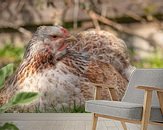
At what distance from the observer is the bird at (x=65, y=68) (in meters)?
4.43

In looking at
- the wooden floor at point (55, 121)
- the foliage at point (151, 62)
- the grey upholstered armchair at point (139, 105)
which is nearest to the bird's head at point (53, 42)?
the wooden floor at point (55, 121)

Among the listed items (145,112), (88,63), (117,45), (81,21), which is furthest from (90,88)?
(145,112)

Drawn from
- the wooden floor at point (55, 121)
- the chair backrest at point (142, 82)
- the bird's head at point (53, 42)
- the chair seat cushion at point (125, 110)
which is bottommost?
the wooden floor at point (55, 121)

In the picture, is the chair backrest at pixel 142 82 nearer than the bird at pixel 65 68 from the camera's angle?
Yes

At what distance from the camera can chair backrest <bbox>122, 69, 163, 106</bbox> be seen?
3434 mm

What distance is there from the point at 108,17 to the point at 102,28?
12 cm

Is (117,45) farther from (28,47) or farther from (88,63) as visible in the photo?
(28,47)

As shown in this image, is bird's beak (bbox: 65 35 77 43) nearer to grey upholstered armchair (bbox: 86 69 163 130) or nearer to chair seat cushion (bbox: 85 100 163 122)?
grey upholstered armchair (bbox: 86 69 163 130)

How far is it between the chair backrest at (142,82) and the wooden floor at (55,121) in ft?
2.28

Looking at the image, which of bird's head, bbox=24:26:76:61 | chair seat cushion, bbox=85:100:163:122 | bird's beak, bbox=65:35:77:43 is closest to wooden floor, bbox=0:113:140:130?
bird's head, bbox=24:26:76:61

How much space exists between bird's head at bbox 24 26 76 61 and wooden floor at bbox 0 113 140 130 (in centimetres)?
51

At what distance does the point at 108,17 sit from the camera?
4.93m

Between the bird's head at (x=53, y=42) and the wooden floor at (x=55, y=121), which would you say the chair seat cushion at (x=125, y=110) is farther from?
the bird's head at (x=53, y=42)

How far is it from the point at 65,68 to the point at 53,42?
0.82 feet
